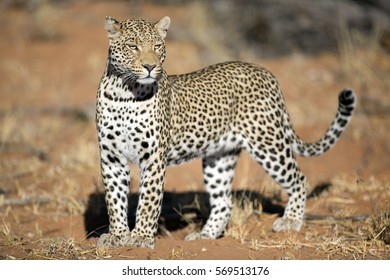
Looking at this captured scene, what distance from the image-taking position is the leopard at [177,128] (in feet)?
21.0

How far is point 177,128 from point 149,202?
0.82m

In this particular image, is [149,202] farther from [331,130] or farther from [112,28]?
[331,130]

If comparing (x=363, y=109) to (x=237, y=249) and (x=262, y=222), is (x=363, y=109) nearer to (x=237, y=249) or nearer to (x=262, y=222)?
(x=262, y=222)

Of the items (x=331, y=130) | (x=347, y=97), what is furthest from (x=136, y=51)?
(x=331, y=130)

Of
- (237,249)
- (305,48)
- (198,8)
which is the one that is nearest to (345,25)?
(305,48)

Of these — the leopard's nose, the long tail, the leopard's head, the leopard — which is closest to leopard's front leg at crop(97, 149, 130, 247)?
the leopard

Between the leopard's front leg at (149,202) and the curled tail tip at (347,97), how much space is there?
219cm

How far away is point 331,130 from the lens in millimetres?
7965

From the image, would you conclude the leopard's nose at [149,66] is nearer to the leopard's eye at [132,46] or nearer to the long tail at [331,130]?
the leopard's eye at [132,46]

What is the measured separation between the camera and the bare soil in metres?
6.73

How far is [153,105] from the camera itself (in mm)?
6500

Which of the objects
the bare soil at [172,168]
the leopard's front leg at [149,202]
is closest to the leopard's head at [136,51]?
the leopard's front leg at [149,202]

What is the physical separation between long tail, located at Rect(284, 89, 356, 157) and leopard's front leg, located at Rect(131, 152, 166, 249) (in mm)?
1816

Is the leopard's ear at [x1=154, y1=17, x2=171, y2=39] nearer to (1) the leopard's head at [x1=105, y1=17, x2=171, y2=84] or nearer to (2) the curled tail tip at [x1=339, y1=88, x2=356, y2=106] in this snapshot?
(1) the leopard's head at [x1=105, y1=17, x2=171, y2=84]
